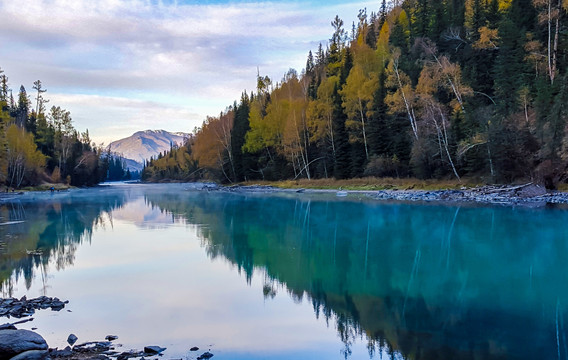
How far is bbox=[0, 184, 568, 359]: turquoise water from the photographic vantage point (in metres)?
6.40

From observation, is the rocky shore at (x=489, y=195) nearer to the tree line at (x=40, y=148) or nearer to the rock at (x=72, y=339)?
the rock at (x=72, y=339)

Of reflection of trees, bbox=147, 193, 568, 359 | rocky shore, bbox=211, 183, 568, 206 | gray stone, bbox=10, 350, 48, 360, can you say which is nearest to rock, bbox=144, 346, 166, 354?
gray stone, bbox=10, 350, 48, 360

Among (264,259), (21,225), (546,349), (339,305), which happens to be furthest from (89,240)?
(546,349)

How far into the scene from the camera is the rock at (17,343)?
17.8 ft

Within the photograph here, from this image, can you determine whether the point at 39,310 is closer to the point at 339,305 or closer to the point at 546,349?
the point at 339,305

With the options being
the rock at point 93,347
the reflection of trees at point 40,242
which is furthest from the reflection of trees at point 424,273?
the reflection of trees at point 40,242

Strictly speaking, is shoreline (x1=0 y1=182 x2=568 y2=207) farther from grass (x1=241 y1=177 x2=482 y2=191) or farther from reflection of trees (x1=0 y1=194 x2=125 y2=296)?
reflection of trees (x1=0 y1=194 x2=125 y2=296)

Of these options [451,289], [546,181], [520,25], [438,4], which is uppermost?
[438,4]

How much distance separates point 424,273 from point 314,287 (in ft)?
9.93

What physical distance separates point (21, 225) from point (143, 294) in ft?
52.2

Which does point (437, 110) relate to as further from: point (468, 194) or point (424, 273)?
point (424, 273)

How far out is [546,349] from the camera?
579cm

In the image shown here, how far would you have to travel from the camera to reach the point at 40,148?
72750 mm

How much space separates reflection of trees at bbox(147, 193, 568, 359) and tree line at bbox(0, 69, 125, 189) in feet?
152
